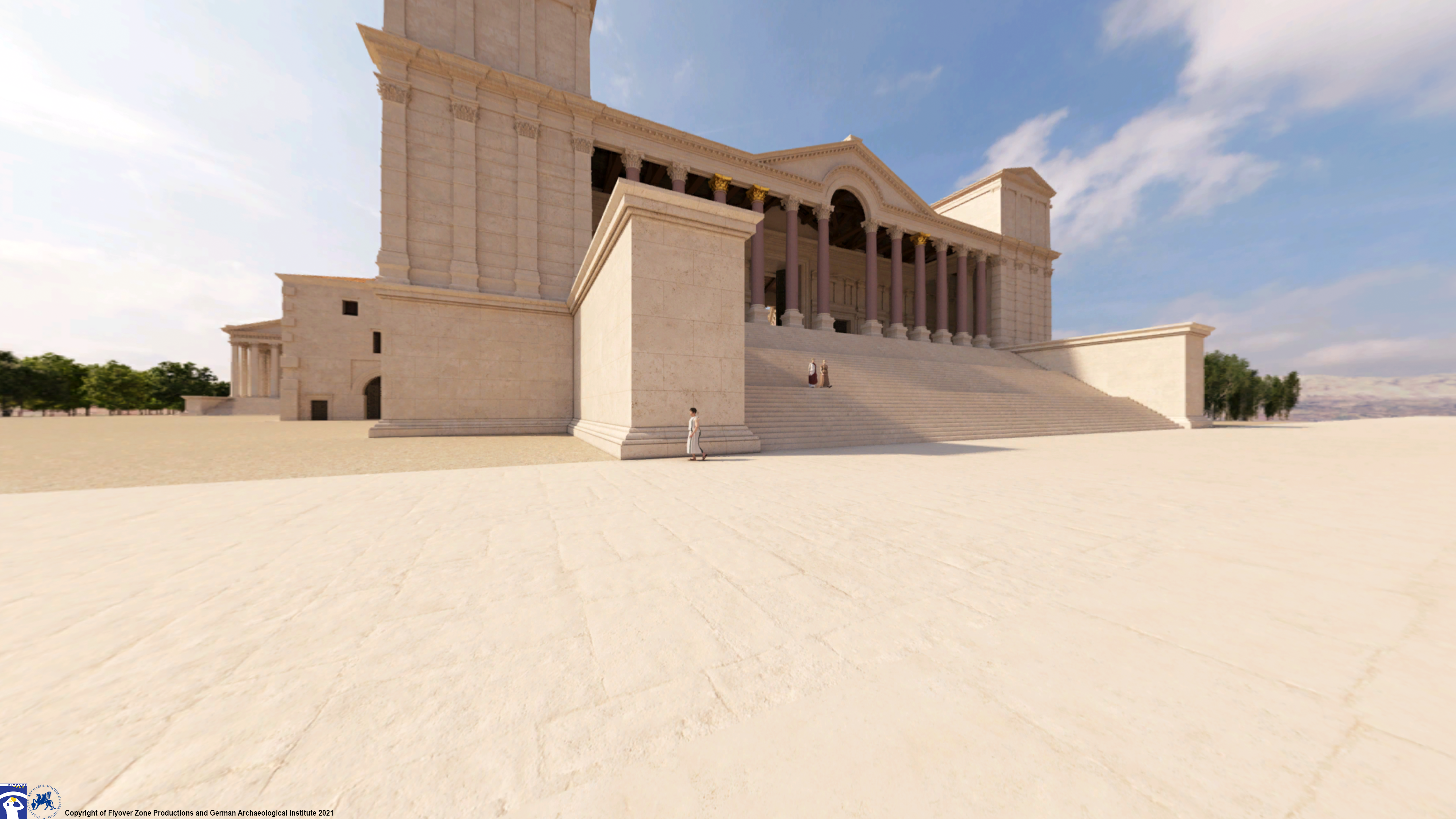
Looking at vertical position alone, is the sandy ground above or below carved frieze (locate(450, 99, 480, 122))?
below

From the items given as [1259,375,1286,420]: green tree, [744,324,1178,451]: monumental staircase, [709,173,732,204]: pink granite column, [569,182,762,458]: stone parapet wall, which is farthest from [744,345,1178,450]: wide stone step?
[1259,375,1286,420]: green tree

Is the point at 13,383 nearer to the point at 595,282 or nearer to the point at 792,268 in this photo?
the point at 595,282

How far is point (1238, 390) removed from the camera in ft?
136

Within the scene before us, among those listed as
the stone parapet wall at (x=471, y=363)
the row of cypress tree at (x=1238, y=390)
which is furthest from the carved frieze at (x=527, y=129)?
the row of cypress tree at (x=1238, y=390)

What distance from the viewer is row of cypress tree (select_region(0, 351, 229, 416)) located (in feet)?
152

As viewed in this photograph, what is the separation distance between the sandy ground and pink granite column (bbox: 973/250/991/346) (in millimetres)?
31191

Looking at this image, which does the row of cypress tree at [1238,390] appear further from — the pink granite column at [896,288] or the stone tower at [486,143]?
the stone tower at [486,143]

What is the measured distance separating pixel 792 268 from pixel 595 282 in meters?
14.7

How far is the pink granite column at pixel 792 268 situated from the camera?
82.0ft

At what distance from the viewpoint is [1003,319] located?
33312mm

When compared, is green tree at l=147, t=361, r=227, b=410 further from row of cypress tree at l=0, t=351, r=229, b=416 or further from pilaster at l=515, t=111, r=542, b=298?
pilaster at l=515, t=111, r=542, b=298

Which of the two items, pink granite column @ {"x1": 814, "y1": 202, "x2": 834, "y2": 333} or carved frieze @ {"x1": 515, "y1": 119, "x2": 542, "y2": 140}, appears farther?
pink granite column @ {"x1": 814, "y1": 202, "x2": 834, "y2": 333}

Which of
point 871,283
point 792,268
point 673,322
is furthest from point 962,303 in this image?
point 673,322

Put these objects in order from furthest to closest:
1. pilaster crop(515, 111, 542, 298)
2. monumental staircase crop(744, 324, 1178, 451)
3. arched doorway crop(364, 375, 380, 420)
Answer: arched doorway crop(364, 375, 380, 420) → pilaster crop(515, 111, 542, 298) → monumental staircase crop(744, 324, 1178, 451)
